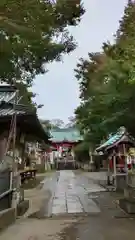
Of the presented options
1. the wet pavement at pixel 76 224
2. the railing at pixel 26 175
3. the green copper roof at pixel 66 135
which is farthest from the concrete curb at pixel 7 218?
the green copper roof at pixel 66 135

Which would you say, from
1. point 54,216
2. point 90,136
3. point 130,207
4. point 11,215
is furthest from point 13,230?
point 90,136

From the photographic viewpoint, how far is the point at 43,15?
746cm

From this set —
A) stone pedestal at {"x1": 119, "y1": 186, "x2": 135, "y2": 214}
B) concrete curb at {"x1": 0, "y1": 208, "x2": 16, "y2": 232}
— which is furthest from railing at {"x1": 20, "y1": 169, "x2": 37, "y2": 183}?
concrete curb at {"x1": 0, "y1": 208, "x2": 16, "y2": 232}

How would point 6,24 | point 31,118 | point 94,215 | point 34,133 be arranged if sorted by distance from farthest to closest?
point 34,133 → point 31,118 → point 94,215 → point 6,24

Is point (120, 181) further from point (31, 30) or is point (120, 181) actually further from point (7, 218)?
point (31, 30)

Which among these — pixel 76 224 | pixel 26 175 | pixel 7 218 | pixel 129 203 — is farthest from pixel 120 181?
pixel 7 218

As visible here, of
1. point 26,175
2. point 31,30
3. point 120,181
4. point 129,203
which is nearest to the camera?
point 31,30

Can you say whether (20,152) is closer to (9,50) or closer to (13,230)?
(13,230)

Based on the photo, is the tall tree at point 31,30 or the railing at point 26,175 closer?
the tall tree at point 31,30

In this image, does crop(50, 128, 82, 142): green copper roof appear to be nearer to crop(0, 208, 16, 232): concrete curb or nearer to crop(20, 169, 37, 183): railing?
crop(20, 169, 37, 183): railing

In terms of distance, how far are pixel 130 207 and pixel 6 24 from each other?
816 centimetres

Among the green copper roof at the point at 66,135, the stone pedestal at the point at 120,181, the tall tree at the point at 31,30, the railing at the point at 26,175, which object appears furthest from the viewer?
the green copper roof at the point at 66,135

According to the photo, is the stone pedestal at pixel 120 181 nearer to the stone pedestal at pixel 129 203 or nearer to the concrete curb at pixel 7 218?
the stone pedestal at pixel 129 203

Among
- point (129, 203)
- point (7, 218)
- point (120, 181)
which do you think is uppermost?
point (120, 181)
